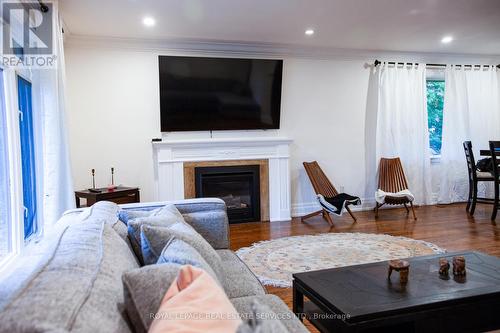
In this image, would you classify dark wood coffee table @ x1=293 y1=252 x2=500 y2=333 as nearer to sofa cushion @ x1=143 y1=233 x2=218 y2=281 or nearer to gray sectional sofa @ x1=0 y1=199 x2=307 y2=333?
gray sectional sofa @ x1=0 y1=199 x2=307 y2=333

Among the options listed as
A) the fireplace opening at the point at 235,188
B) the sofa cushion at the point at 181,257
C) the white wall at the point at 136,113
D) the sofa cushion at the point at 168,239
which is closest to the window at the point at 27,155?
the white wall at the point at 136,113

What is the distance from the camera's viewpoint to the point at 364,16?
4172 millimetres

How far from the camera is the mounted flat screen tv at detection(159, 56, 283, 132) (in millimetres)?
4988

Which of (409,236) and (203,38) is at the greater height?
(203,38)

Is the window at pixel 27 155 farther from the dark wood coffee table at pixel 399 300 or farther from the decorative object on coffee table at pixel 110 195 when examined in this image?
the dark wood coffee table at pixel 399 300

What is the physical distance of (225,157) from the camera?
5.15 m

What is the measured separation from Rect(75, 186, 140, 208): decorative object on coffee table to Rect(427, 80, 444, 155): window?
5.20 meters

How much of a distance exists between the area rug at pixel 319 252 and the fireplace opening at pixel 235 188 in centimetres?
109

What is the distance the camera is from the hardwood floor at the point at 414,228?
404cm

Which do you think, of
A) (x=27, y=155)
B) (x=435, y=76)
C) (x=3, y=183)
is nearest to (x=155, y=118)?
(x=27, y=155)

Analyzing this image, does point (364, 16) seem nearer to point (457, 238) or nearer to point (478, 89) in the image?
point (457, 238)

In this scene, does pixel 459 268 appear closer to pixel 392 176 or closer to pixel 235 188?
pixel 235 188

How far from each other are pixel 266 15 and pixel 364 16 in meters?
1.12

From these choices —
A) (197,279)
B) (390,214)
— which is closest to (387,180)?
(390,214)
